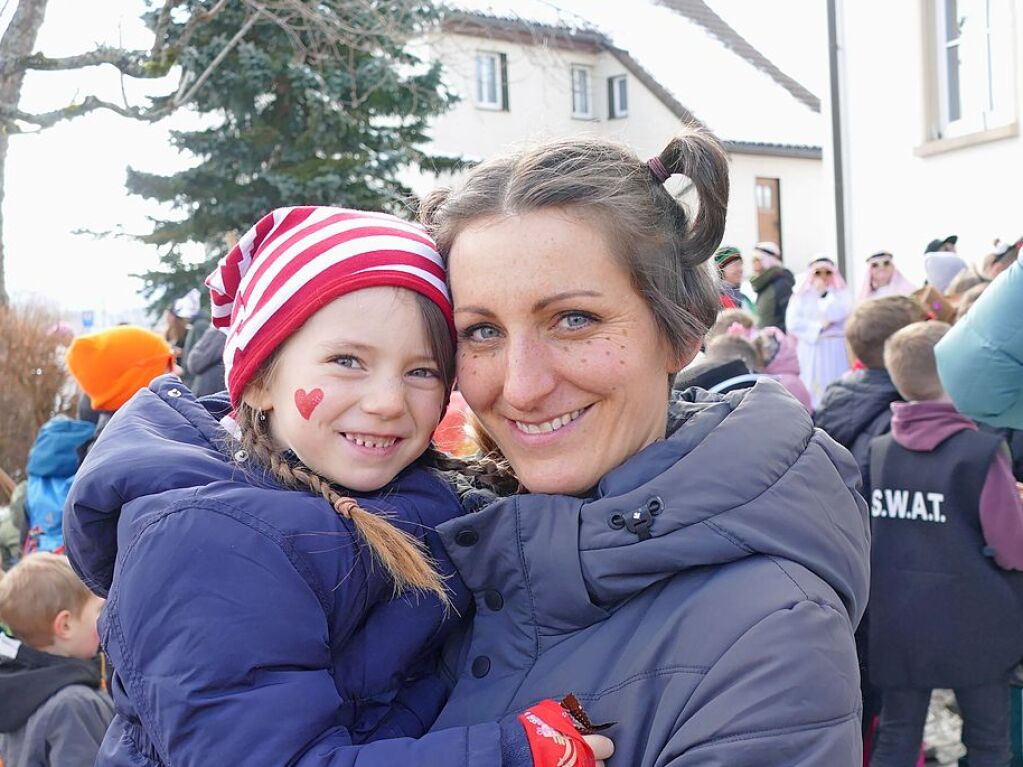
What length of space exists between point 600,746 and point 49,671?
2762 mm

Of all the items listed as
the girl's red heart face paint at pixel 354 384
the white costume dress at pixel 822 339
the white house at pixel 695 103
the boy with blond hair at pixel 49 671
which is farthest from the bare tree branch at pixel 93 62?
the white house at pixel 695 103

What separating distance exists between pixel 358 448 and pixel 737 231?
26225mm

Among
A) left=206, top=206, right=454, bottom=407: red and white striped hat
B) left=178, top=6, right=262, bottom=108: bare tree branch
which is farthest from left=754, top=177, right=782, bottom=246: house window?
left=206, top=206, right=454, bottom=407: red and white striped hat

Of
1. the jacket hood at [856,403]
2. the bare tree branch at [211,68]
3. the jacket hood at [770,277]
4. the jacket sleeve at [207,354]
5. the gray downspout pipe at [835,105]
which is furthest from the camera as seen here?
the gray downspout pipe at [835,105]

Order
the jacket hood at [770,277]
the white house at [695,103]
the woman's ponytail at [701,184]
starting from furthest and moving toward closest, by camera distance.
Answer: the white house at [695,103]
the jacket hood at [770,277]
the woman's ponytail at [701,184]

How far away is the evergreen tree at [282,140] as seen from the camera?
1316 cm

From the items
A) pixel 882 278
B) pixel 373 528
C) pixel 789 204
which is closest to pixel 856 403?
pixel 373 528

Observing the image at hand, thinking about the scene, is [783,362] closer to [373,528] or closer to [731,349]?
[731,349]

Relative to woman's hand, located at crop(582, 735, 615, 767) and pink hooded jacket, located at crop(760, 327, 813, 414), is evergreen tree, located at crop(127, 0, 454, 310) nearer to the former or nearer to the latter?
pink hooded jacket, located at crop(760, 327, 813, 414)

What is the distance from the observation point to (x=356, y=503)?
1855 mm

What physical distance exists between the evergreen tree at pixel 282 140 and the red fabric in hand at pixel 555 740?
1179cm

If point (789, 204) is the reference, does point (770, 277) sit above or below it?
below

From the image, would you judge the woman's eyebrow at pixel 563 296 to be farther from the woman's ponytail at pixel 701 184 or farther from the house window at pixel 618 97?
the house window at pixel 618 97

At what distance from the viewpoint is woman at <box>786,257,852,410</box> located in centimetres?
1058
